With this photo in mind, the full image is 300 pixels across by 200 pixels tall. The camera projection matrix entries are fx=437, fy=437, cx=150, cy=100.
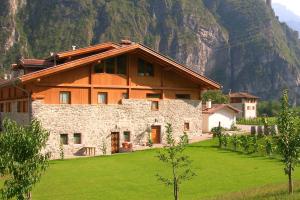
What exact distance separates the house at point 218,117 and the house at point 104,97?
15.0 meters

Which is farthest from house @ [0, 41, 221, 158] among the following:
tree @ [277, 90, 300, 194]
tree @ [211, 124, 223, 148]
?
tree @ [277, 90, 300, 194]

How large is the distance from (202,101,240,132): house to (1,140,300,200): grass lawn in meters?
24.6

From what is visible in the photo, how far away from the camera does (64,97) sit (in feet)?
109

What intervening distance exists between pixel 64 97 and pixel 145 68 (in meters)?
7.89

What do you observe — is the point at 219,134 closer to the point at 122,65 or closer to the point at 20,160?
the point at 122,65

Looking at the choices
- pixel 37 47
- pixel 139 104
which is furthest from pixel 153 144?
pixel 37 47

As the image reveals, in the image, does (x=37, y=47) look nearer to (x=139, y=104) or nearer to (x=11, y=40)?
A: (x=11, y=40)

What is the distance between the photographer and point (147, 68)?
1478 inches

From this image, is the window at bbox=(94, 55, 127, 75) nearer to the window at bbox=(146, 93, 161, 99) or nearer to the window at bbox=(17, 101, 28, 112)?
the window at bbox=(146, 93, 161, 99)

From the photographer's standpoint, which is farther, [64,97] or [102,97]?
[102,97]

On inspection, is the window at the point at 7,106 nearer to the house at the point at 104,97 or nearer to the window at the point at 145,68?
the house at the point at 104,97

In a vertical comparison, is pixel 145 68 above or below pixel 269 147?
above

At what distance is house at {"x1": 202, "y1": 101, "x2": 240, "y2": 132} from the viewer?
55531 millimetres

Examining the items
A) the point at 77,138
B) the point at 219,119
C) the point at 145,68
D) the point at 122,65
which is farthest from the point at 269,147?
the point at 219,119
